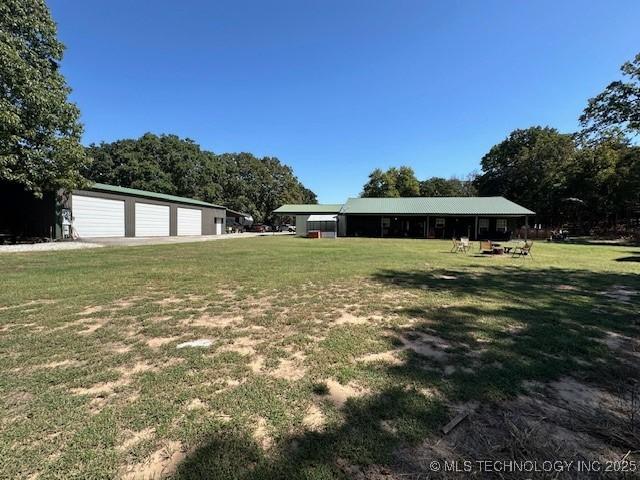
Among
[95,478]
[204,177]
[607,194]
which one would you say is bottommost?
[95,478]

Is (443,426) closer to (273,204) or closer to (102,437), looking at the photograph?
(102,437)

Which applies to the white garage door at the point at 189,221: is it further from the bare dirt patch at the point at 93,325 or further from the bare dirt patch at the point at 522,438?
the bare dirt patch at the point at 522,438

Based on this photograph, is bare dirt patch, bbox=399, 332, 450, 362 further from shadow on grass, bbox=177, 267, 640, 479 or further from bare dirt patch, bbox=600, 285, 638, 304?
bare dirt patch, bbox=600, 285, 638, 304

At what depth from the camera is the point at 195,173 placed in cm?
5366

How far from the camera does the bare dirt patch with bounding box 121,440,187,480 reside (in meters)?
2.10

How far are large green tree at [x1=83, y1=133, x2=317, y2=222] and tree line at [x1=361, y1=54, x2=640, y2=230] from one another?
19.3 meters

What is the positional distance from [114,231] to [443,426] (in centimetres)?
2989

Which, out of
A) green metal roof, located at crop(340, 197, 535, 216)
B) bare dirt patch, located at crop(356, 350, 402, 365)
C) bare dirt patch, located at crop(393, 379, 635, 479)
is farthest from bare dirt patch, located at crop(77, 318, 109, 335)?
green metal roof, located at crop(340, 197, 535, 216)

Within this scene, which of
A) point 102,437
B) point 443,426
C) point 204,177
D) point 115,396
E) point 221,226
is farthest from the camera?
point 204,177

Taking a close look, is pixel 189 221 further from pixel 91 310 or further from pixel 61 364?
pixel 61 364

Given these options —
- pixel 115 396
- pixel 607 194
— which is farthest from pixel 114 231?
pixel 607 194

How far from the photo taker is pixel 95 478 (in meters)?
2.05

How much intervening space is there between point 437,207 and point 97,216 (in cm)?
2964

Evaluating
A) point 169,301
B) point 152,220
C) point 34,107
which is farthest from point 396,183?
point 169,301
